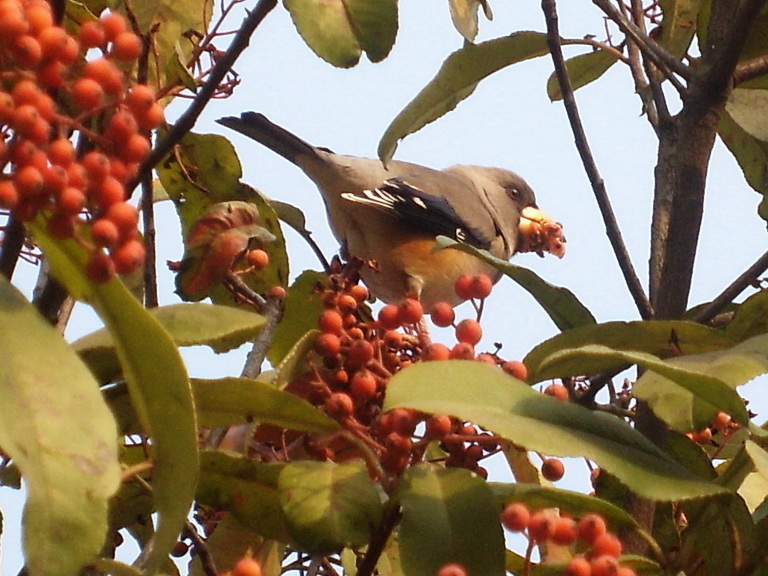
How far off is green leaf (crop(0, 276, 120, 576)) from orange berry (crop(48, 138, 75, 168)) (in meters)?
0.15

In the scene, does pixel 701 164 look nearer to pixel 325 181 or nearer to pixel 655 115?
pixel 655 115

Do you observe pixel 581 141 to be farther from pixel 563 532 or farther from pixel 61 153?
pixel 61 153

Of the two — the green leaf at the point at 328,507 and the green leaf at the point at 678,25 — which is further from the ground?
the green leaf at the point at 678,25

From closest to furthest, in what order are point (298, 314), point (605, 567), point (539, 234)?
point (605, 567) < point (298, 314) < point (539, 234)

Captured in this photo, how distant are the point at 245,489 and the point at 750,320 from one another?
0.91 metres

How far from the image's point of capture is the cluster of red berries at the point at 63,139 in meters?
0.97

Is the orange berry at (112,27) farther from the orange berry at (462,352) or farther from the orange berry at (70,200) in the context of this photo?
the orange berry at (462,352)

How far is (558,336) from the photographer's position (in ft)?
5.08

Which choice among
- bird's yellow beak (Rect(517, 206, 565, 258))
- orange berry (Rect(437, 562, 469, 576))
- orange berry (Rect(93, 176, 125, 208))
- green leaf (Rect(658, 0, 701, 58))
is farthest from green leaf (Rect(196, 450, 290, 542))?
bird's yellow beak (Rect(517, 206, 565, 258))

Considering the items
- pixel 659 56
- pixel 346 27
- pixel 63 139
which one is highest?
pixel 659 56

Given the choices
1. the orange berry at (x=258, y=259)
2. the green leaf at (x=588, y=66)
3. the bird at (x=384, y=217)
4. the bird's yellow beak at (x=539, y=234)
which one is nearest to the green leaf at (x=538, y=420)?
the orange berry at (x=258, y=259)

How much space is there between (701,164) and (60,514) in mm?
1319

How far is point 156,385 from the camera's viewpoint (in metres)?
1.09

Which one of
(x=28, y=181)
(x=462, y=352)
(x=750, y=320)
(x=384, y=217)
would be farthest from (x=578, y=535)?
(x=384, y=217)
